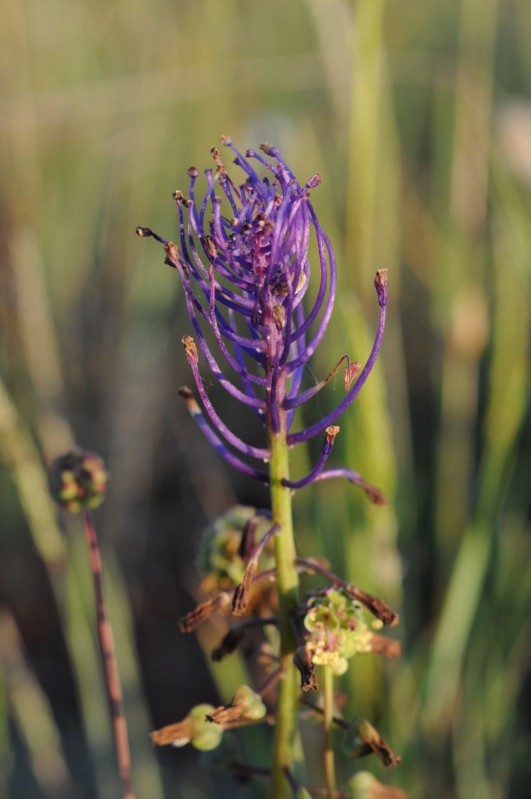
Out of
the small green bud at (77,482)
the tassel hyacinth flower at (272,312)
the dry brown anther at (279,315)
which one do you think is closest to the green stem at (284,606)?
the tassel hyacinth flower at (272,312)

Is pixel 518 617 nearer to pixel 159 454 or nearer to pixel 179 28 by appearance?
pixel 159 454

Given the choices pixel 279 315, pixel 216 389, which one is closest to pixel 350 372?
pixel 279 315

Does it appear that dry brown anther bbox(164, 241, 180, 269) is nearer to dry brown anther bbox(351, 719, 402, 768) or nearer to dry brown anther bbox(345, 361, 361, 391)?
dry brown anther bbox(345, 361, 361, 391)

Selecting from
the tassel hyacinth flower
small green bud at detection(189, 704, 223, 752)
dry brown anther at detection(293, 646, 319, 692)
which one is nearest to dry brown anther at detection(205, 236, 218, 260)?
the tassel hyacinth flower

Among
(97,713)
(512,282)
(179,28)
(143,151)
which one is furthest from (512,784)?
(179,28)

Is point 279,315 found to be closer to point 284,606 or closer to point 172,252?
point 172,252

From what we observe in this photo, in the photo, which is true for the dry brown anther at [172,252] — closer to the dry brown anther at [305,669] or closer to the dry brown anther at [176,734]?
the dry brown anther at [305,669]
